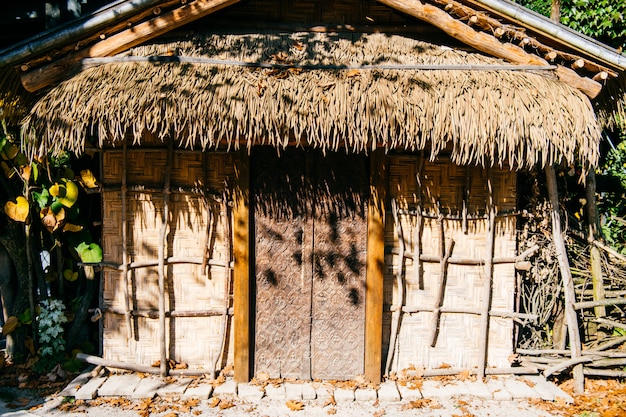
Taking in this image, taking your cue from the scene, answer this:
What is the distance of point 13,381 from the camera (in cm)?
509

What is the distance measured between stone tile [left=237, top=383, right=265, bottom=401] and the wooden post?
2.92 metres

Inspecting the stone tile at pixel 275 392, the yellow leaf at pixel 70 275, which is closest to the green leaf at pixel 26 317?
the yellow leaf at pixel 70 275

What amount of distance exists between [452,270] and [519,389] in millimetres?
1221

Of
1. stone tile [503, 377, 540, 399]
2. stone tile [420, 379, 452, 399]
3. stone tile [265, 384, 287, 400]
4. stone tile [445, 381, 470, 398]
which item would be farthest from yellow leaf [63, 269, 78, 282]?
stone tile [503, 377, 540, 399]

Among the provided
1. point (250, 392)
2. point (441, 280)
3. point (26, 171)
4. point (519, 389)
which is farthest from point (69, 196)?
point (519, 389)

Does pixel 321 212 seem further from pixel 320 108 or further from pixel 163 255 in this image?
pixel 163 255

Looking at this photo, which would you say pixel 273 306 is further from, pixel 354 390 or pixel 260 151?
pixel 260 151

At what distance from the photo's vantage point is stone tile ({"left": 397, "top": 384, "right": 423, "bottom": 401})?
15.9 feet

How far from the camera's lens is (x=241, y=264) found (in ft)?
16.3

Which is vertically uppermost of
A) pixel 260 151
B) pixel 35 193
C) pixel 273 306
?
pixel 260 151

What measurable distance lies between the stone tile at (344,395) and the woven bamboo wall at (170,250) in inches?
46.5

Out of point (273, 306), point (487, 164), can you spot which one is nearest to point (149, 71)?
point (273, 306)

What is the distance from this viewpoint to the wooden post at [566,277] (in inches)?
201

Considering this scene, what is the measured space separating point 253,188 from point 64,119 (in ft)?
5.48
